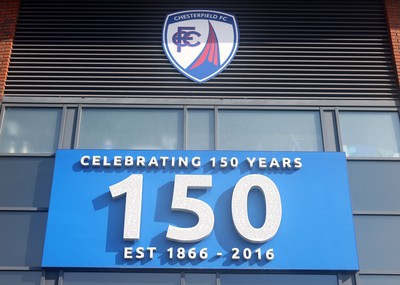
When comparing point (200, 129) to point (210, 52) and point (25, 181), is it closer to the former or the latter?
point (210, 52)

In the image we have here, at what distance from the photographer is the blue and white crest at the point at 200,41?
1095 centimetres

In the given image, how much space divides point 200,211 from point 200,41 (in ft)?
11.9

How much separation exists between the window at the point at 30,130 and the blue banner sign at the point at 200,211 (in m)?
0.51

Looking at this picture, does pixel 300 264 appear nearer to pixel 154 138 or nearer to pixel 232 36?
pixel 154 138

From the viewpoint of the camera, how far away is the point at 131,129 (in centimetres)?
1045

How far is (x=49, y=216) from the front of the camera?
9.41 m

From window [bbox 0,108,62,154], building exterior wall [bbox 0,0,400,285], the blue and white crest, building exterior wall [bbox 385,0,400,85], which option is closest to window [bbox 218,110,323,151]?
building exterior wall [bbox 0,0,400,285]

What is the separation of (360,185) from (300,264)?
190 cm

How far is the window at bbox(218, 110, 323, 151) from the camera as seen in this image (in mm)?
10297

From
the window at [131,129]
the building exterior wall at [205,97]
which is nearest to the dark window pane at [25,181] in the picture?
the building exterior wall at [205,97]

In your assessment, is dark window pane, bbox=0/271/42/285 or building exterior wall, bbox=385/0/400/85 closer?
dark window pane, bbox=0/271/42/285

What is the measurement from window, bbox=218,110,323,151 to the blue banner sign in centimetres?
33

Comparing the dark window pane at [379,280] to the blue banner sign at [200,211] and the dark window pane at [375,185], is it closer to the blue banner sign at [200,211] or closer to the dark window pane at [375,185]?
the blue banner sign at [200,211]

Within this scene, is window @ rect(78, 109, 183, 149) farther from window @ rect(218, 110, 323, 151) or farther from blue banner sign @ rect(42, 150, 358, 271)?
window @ rect(218, 110, 323, 151)
